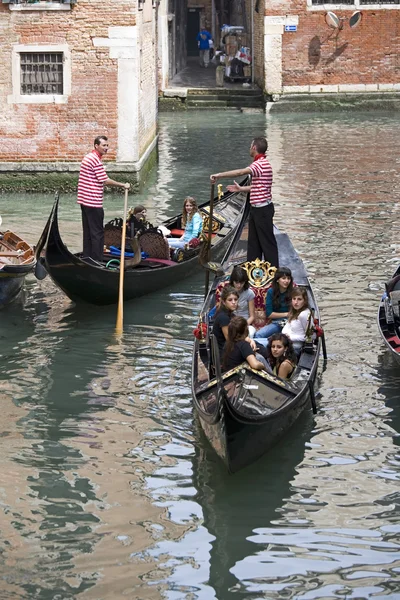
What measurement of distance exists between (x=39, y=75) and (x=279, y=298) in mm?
6295

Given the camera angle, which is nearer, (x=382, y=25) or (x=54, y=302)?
(x=54, y=302)

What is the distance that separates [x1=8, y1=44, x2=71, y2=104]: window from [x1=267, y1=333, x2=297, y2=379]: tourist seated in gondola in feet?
21.9

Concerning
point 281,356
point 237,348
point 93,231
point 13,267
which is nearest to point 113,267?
point 93,231

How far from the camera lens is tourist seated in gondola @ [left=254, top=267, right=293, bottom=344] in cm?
711

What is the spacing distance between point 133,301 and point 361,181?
5469 millimetres

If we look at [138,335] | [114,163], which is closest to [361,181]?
[114,163]

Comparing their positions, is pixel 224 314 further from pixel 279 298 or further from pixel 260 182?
pixel 260 182

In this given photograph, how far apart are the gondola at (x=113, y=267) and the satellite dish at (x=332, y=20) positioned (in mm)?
11321

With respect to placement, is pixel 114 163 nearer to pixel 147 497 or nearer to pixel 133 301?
pixel 133 301

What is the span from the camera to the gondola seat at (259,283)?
7.16m

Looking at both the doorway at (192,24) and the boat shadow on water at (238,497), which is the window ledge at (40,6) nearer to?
the boat shadow on water at (238,497)

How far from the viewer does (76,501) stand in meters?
5.43

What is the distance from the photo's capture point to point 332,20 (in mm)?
20453

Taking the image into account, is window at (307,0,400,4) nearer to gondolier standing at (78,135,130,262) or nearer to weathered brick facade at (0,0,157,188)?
weathered brick facade at (0,0,157,188)
